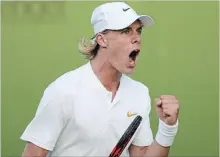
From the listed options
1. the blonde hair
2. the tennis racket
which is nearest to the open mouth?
the blonde hair

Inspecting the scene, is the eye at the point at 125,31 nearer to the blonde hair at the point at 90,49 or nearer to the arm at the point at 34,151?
the blonde hair at the point at 90,49

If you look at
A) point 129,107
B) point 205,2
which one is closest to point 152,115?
point 205,2

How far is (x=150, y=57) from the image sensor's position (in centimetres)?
429

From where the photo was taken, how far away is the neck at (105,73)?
2814 mm

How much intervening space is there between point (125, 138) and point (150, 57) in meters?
1.57

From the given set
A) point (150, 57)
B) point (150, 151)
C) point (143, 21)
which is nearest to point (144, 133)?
point (150, 151)

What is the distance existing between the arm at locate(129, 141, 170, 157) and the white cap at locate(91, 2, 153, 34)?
636 mm

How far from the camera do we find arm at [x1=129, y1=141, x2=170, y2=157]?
2.76 meters

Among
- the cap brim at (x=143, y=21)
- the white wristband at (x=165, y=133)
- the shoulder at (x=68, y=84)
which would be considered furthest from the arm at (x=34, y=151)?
the cap brim at (x=143, y=21)

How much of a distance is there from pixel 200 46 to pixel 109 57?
5.48 feet

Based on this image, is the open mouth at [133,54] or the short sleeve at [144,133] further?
the short sleeve at [144,133]

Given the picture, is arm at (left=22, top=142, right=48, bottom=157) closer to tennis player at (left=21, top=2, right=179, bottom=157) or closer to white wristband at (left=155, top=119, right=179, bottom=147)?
tennis player at (left=21, top=2, right=179, bottom=157)

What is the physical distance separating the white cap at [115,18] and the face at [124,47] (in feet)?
0.13

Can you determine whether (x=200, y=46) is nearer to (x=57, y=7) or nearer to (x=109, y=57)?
(x=57, y=7)
